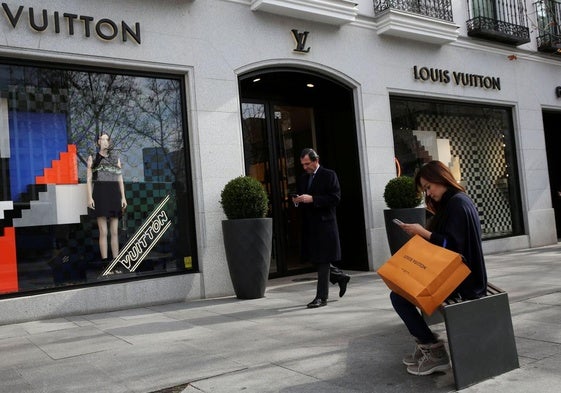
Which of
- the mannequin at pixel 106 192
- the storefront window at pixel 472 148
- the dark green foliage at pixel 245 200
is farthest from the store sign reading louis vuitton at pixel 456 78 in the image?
the mannequin at pixel 106 192

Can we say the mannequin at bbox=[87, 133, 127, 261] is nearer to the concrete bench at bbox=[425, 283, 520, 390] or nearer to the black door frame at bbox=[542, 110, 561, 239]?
the concrete bench at bbox=[425, 283, 520, 390]

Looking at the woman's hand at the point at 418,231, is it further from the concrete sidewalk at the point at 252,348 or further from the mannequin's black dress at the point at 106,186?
the mannequin's black dress at the point at 106,186

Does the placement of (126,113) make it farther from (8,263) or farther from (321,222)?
(321,222)

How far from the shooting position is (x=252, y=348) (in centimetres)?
477

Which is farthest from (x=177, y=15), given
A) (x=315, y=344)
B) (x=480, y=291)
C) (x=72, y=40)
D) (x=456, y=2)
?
(x=456, y=2)

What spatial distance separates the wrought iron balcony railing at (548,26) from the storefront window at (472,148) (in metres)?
2.17

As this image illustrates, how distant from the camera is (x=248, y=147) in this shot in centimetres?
982

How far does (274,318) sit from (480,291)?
2.98 meters

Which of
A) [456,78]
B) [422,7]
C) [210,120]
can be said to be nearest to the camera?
[210,120]

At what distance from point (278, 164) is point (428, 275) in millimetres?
6914

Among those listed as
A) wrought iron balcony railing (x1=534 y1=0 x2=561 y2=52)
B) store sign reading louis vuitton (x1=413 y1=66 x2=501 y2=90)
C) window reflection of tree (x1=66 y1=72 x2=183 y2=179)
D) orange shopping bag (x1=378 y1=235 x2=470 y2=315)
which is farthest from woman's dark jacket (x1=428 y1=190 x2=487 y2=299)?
wrought iron balcony railing (x1=534 y1=0 x2=561 y2=52)

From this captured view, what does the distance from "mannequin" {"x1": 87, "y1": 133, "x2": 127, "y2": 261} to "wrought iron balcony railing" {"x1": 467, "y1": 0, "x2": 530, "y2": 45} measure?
29.8ft

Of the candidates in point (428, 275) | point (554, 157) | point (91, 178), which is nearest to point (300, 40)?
point (91, 178)

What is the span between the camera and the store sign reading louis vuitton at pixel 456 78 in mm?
11414
